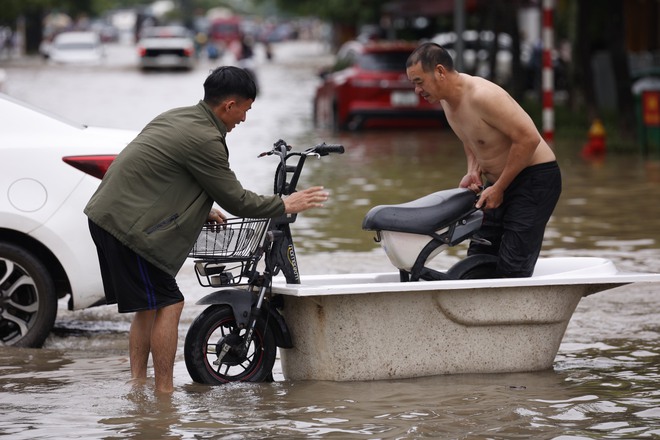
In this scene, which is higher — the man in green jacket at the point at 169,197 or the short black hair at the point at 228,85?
the short black hair at the point at 228,85

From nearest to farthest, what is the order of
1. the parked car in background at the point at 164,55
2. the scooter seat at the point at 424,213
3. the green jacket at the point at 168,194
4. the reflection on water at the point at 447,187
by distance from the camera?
the green jacket at the point at 168,194, the scooter seat at the point at 424,213, the reflection on water at the point at 447,187, the parked car in background at the point at 164,55

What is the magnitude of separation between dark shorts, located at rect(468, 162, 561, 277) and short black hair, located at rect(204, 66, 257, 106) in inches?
60.1

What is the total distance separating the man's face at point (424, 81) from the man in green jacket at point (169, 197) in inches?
33.5

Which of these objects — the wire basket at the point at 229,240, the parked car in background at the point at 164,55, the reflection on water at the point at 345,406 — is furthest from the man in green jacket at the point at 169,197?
the parked car in background at the point at 164,55

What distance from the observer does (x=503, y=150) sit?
693 cm

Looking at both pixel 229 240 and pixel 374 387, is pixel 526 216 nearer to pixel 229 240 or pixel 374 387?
pixel 374 387

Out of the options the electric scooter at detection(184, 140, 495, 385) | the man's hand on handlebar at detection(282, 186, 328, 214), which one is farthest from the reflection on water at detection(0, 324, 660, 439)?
the man's hand on handlebar at detection(282, 186, 328, 214)

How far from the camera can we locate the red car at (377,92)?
22938 mm

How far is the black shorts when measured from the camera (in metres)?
6.25

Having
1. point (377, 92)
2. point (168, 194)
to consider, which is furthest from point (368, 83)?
point (168, 194)

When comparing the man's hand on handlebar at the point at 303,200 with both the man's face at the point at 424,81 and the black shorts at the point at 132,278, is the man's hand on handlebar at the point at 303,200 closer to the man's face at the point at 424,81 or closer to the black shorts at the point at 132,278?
the black shorts at the point at 132,278

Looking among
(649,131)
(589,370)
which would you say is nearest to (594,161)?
(649,131)

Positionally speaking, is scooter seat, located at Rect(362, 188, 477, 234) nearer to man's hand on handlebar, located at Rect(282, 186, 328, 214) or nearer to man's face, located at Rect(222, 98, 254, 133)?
man's hand on handlebar, located at Rect(282, 186, 328, 214)

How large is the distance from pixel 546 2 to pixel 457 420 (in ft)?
46.5
